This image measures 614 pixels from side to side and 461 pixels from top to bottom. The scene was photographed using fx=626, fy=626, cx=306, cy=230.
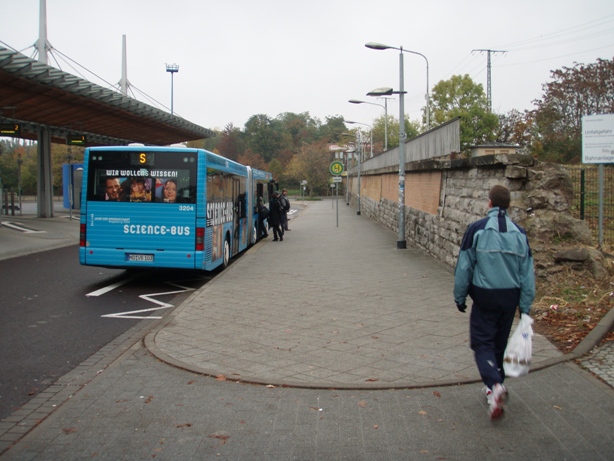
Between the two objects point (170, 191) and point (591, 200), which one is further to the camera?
point (591, 200)

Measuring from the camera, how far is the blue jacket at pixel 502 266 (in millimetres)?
4766

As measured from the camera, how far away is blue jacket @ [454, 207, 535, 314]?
477 cm

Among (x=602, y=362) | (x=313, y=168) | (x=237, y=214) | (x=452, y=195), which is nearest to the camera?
(x=602, y=362)

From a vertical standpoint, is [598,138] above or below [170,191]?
above

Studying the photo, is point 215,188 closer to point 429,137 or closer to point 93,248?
point 93,248

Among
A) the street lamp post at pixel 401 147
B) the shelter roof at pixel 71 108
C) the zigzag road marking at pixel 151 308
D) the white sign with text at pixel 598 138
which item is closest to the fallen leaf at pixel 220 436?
the zigzag road marking at pixel 151 308

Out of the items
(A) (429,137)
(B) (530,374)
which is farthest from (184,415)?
(A) (429,137)

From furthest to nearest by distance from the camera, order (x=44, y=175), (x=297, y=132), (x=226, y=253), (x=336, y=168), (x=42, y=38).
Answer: (x=297, y=132), (x=44, y=175), (x=336, y=168), (x=42, y=38), (x=226, y=253)

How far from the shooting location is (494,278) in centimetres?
477

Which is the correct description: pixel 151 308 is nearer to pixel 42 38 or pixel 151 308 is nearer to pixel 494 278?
pixel 494 278

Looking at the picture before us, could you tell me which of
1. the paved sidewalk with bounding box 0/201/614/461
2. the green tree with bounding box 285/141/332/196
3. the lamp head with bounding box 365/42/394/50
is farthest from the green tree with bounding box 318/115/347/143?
the paved sidewalk with bounding box 0/201/614/461

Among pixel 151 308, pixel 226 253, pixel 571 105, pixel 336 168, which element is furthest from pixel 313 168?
pixel 151 308

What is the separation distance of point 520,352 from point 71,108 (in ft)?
82.2

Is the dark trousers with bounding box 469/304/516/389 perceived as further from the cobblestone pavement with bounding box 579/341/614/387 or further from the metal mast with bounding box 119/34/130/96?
the metal mast with bounding box 119/34/130/96
